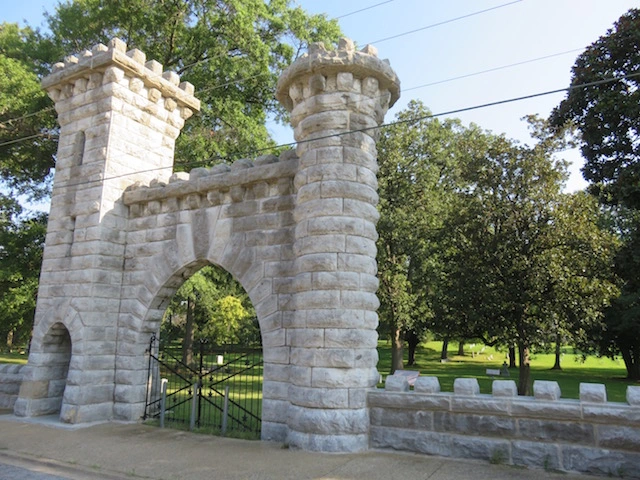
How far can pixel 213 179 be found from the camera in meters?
8.60

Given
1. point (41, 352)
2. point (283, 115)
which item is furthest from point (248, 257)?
point (283, 115)

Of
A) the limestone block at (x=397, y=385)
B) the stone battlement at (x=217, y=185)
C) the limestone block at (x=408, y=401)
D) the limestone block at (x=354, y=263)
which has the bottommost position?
the limestone block at (x=408, y=401)

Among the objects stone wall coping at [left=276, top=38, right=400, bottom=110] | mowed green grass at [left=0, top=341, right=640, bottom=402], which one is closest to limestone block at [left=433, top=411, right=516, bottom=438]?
stone wall coping at [left=276, top=38, right=400, bottom=110]

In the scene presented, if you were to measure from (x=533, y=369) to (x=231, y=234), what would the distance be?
3211cm

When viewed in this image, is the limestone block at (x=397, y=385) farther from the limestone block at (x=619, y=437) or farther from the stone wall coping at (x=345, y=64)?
the stone wall coping at (x=345, y=64)

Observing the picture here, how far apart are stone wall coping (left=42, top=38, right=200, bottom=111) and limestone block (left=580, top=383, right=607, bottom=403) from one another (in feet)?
31.3

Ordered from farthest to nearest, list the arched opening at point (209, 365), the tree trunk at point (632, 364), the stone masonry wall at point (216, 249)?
the tree trunk at point (632, 364) → the arched opening at point (209, 365) → the stone masonry wall at point (216, 249)

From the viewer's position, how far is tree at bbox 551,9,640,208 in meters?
10.6

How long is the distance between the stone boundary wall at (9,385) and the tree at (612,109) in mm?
13394

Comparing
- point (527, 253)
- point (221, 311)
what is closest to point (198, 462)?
point (527, 253)

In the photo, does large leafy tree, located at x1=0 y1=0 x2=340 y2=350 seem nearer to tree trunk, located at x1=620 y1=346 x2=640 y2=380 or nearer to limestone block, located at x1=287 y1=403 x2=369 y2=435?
limestone block, located at x1=287 y1=403 x2=369 y2=435

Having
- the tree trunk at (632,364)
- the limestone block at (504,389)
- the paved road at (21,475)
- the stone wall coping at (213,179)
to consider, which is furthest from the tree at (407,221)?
the paved road at (21,475)

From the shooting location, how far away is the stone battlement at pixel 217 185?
26.6 feet

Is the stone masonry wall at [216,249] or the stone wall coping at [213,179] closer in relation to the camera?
the stone masonry wall at [216,249]
